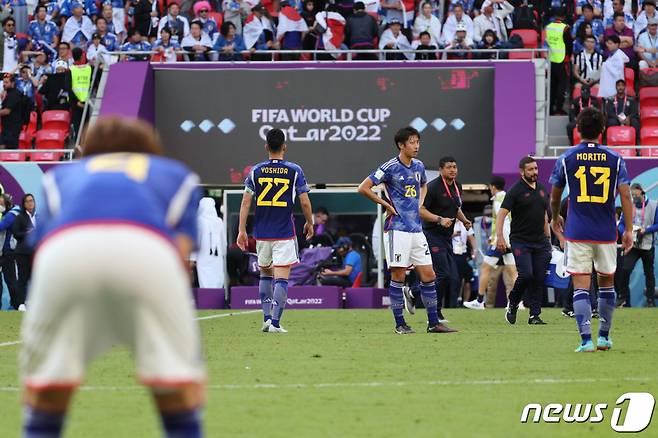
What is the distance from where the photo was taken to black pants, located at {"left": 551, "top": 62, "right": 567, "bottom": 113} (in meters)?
27.4

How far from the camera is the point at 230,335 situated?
15.7 meters

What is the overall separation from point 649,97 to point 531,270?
1005 cm

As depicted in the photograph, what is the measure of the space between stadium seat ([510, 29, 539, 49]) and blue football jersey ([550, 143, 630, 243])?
16292 mm

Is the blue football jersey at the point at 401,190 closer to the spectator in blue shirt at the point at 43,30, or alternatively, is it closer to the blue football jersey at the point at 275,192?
the blue football jersey at the point at 275,192

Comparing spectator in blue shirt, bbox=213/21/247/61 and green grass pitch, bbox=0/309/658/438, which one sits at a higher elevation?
spectator in blue shirt, bbox=213/21/247/61

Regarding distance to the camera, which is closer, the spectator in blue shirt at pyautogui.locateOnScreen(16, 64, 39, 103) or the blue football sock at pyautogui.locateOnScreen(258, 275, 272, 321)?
the blue football sock at pyautogui.locateOnScreen(258, 275, 272, 321)

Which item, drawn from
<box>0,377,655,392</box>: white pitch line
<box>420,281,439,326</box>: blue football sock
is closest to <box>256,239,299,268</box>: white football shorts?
<box>420,281,439,326</box>: blue football sock

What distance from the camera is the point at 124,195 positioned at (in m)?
4.99

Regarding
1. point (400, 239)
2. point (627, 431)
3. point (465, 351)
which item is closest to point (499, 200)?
point (400, 239)

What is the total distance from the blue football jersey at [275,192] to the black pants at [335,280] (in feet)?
33.7

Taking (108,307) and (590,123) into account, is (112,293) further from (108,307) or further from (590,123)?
(590,123)

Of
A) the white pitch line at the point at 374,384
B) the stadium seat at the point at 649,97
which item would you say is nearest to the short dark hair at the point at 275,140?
the white pitch line at the point at 374,384

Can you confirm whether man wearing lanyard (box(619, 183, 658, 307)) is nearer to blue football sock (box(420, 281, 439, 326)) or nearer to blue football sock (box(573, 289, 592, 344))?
blue football sock (box(420, 281, 439, 326))

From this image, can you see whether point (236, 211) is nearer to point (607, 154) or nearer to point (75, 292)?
point (607, 154)
